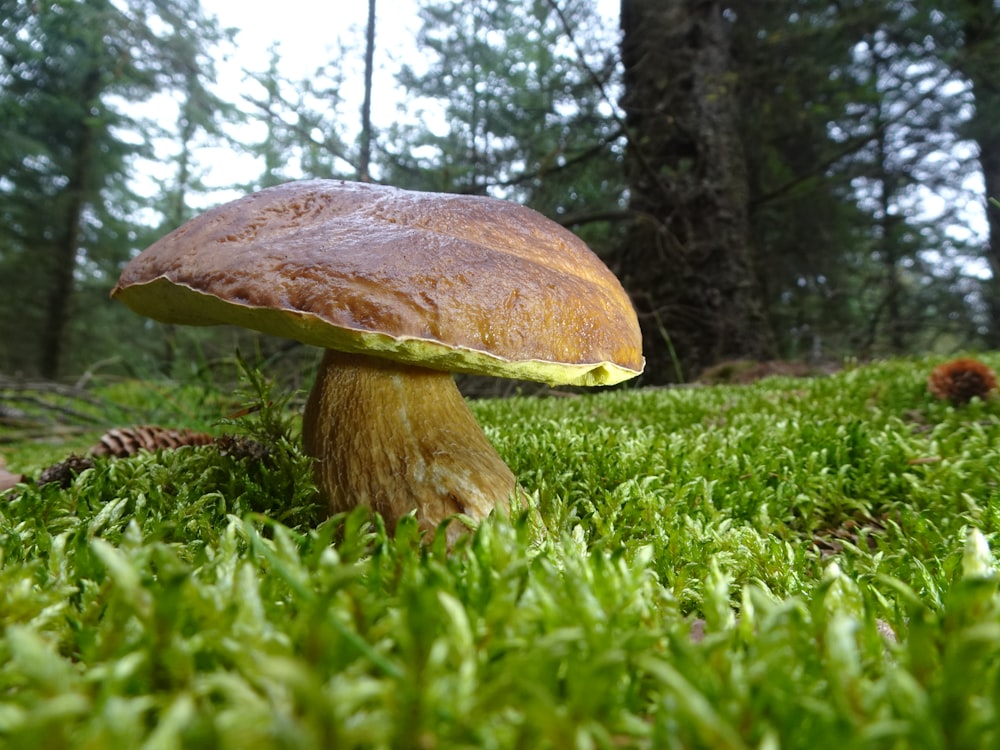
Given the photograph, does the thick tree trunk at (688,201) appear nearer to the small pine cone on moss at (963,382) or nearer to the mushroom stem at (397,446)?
the small pine cone on moss at (963,382)

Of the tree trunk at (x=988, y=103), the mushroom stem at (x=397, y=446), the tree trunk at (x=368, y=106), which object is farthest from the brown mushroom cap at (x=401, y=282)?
the tree trunk at (x=988, y=103)

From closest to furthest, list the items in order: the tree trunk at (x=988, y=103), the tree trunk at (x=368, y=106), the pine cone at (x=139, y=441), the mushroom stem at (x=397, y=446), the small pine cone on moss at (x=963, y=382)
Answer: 1. the mushroom stem at (x=397, y=446)
2. the pine cone at (x=139, y=441)
3. the small pine cone on moss at (x=963, y=382)
4. the tree trunk at (x=988, y=103)
5. the tree trunk at (x=368, y=106)

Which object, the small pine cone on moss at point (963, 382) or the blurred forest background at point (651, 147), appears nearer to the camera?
the small pine cone on moss at point (963, 382)

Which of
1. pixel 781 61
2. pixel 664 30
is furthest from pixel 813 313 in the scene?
pixel 664 30

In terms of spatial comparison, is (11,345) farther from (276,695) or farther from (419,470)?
(276,695)

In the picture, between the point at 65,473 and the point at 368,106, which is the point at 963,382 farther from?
the point at 368,106

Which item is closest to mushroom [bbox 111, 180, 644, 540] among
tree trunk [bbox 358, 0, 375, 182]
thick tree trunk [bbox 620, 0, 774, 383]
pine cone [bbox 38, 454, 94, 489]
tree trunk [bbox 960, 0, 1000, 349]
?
pine cone [bbox 38, 454, 94, 489]
